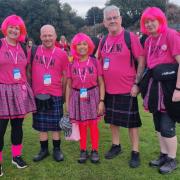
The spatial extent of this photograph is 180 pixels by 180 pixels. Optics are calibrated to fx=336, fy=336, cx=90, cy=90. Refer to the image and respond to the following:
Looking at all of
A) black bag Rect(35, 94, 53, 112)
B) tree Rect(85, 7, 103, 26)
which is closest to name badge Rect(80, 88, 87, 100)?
black bag Rect(35, 94, 53, 112)

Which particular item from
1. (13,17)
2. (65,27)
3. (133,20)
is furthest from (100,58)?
(133,20)

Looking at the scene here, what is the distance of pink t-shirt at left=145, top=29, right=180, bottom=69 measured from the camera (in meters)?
3.73

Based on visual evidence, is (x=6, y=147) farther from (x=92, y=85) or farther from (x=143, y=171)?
(x=143, y=171)

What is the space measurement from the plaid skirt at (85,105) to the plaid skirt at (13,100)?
24.5 inches

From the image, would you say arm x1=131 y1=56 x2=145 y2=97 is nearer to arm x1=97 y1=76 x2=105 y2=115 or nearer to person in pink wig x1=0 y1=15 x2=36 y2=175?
arm x1=97 y1=76 x2=105 y2=115

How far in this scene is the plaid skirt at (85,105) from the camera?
4367mm

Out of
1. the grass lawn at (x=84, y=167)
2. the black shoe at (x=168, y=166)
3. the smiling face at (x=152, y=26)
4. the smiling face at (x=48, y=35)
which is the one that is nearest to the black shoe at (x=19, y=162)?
the grass lawn at (x=84, y=167)

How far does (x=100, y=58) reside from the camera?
14.8 feet

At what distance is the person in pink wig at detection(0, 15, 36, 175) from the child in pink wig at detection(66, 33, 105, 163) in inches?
22.1

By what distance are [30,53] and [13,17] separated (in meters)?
0.53

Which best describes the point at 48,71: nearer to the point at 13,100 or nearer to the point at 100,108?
the point at 13,100

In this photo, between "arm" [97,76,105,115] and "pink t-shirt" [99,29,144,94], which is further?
"arm" [97,76,105,115]

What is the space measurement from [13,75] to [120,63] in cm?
133

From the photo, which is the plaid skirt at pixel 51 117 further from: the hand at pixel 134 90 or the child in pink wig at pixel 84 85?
A: the hand at pixel 134 90
